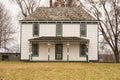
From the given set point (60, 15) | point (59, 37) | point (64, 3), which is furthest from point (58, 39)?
point (64, 3)

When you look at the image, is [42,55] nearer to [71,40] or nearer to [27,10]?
[71,40]

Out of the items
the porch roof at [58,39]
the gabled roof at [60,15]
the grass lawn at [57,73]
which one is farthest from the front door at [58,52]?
the grass lawn at [57,73]

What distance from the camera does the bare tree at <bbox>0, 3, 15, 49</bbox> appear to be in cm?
A: 6444

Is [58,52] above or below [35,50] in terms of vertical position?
below

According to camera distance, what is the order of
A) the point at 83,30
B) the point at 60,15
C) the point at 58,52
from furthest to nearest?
1. the point at 60,15
2. the point at 58,52
3. the point at 83,30

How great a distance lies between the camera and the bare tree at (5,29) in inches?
2537

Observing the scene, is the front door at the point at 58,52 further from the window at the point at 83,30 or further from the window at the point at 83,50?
the window at the point at 83,30

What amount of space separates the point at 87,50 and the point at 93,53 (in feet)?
3.22

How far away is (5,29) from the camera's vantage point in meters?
66.2

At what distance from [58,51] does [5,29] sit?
24.6 meters

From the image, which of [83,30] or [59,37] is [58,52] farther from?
[83,30]

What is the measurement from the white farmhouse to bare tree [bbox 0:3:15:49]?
20.0m

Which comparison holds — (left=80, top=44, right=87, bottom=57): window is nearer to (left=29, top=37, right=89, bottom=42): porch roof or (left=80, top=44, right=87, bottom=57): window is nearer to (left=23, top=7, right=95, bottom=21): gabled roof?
(left=29, top=37, right=89, bottom=42): porch roof

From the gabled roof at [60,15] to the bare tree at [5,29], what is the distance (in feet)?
62.7
